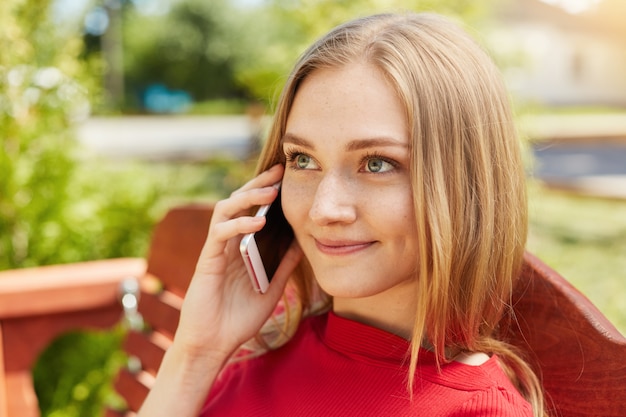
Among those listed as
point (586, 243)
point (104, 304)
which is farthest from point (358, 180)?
point (586, 243)

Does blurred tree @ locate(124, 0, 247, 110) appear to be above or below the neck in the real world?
below

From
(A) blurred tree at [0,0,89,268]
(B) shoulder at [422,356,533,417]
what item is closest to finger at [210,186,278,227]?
(B) shoulder at [422,356,533,417]

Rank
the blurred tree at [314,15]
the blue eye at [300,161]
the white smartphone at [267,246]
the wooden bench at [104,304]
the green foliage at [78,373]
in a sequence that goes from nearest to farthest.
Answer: the blue eye at [300,161] → the white smartphone at [267,246] → the wooden bench at [104,304] → the green foliage at [78,373] → the blurred tree at [314,15]

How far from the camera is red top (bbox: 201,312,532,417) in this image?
1.26 m

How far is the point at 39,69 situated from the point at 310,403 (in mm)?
3372

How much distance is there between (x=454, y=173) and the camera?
1.27m

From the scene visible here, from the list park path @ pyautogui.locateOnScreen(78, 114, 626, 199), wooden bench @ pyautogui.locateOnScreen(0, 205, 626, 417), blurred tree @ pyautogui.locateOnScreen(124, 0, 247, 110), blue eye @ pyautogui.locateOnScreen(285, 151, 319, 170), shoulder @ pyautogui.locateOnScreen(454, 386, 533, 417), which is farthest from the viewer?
blurred tree @ pyautogui.locateOnScreen(124, 0, 247, 110)

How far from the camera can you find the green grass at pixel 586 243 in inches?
129

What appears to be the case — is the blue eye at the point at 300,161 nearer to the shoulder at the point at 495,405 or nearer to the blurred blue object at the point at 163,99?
the shoulder at the point at 495,405

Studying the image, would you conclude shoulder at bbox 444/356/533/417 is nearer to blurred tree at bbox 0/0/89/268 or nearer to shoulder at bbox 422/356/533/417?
shoulder at bbox 422/356/533/417

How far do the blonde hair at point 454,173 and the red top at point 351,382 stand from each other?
2.1 inches

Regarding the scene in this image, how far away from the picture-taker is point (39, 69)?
Answer: 4.18 meters

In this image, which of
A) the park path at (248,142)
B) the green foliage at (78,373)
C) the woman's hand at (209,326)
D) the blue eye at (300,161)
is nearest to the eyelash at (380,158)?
the blue eye at (300,161)

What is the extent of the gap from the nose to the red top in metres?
0.26
